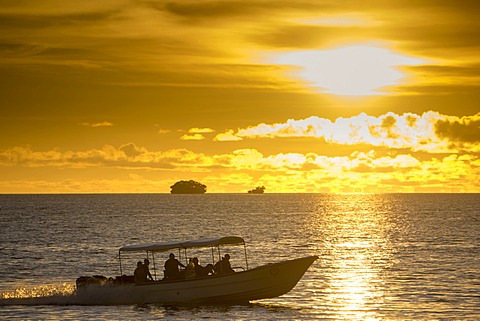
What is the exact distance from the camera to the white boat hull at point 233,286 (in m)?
44.2

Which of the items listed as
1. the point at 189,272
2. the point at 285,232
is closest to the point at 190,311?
the point at 189,272

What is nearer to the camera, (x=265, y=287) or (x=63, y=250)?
(x=265, y=287)

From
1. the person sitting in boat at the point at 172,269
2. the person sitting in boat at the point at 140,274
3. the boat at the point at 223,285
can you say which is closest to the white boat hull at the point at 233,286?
the boat at the point at 223,285

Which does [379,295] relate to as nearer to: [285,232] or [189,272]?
[189,272]

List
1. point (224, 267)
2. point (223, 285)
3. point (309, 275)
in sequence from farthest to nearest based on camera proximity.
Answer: point (309, 275) → point (224, 267) → point (223, 285)

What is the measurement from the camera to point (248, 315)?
139ft

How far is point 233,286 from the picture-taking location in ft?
146

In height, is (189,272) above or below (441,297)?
above

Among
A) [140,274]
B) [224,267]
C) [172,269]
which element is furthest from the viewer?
[140,274]

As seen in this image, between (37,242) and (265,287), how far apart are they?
60175 mm

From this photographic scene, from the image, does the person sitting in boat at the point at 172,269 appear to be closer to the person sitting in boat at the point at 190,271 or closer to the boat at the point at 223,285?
the boat at the point at 223,285

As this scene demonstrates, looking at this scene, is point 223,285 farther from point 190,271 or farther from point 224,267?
point 190,271

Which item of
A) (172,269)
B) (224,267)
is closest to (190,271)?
(172,269)

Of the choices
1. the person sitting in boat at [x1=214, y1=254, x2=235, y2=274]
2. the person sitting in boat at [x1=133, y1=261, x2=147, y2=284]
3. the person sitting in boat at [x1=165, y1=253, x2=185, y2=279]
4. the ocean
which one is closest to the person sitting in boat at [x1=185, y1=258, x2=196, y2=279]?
the person sitting in boat at [x1=165, y1=253, x2=185, y2=279]
